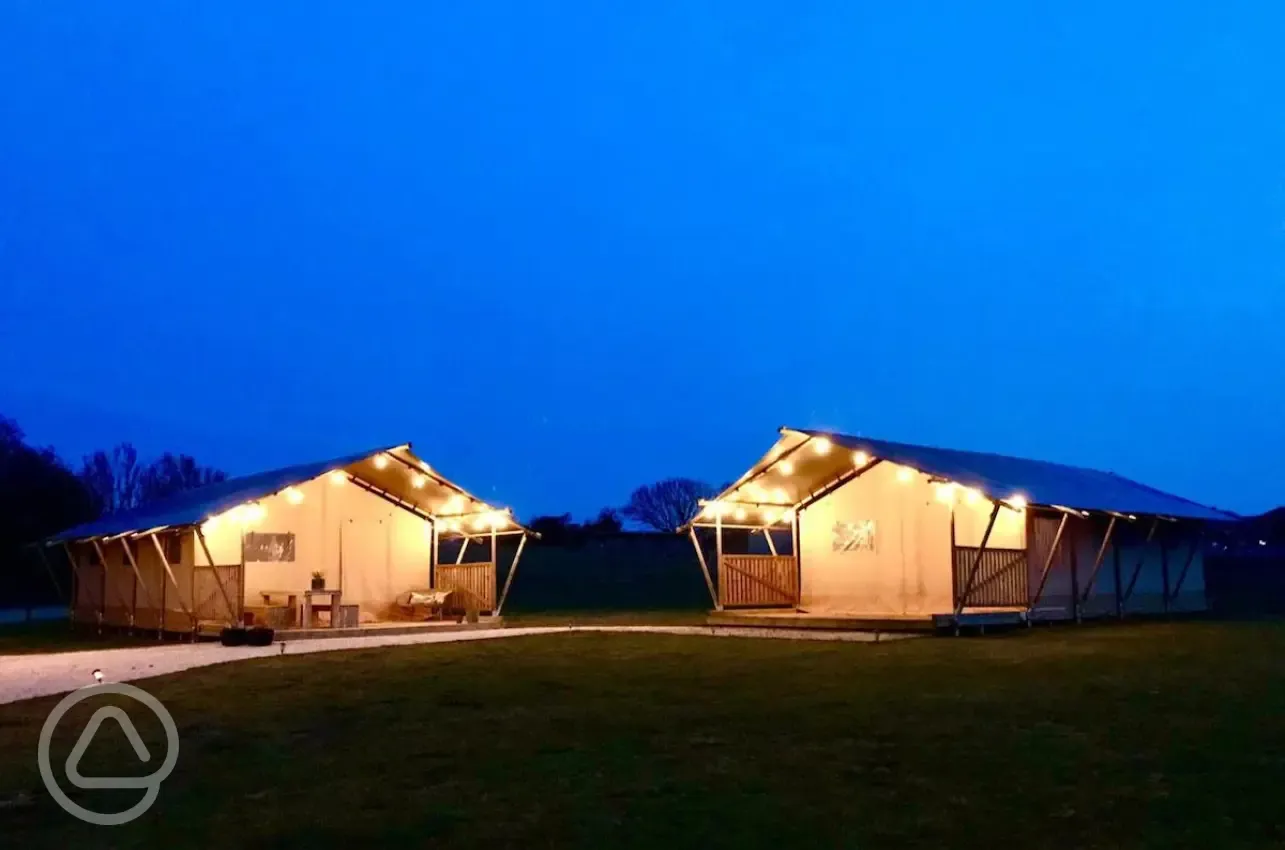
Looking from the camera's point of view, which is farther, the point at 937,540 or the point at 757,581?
the point at 757,581

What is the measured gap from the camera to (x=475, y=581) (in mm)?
23984

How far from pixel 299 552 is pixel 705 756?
1591cm

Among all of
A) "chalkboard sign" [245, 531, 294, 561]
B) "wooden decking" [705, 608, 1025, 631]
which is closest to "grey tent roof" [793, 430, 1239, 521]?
"wooden decking" [705, 608, 1025, 631]

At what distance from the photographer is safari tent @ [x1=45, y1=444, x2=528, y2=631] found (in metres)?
20.5

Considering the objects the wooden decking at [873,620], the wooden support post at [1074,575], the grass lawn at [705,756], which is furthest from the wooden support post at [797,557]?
the grass lawn at [705,756]

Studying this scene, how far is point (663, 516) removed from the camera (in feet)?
306

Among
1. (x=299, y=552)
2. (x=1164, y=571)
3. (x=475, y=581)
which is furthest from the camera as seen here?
(x=1164, y=571)

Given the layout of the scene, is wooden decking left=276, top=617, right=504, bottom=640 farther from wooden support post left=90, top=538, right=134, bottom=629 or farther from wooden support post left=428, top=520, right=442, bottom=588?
wooden support post left=90, top=538, right=134, bottom=629

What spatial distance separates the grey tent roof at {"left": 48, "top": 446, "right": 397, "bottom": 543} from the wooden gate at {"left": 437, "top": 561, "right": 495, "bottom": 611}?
3.48 m

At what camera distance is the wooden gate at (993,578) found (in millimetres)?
19250

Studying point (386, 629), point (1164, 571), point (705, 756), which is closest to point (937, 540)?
point (1164, 571)

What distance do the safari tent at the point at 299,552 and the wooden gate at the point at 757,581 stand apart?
418 cm

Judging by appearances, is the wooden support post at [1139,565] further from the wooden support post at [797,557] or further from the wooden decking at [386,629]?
the wooden decking at [386,629]

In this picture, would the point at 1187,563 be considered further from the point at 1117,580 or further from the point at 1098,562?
the point at 1098,562
